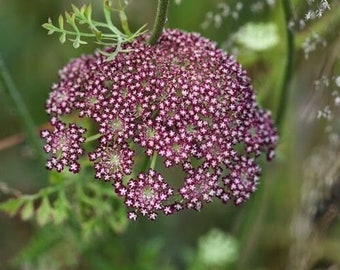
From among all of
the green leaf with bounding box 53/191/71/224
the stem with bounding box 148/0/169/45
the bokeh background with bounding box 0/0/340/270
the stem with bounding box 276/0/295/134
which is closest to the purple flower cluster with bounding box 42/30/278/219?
the stem with bounding box 148/0/169/45

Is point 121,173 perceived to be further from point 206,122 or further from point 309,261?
point 309,261

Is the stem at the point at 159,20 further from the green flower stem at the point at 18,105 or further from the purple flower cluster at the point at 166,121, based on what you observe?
the green flower stem at the point at 18,105

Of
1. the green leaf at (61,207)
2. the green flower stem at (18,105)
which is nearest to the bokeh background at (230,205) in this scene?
the green flower stem at (18,105)

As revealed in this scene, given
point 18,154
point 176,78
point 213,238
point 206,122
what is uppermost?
point 18,154

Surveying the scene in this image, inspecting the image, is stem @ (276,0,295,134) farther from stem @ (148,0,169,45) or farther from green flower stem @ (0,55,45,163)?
green flower stem @ (0,55,45,163)

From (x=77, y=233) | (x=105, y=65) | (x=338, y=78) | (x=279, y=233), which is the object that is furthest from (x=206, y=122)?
(x=279, y=233)

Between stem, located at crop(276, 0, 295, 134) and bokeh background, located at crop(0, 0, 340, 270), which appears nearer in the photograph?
stem, located at crop(276, 0, 295, 134)

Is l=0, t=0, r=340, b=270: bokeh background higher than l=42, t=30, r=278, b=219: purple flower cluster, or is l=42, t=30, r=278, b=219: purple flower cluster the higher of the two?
l=0, t=0, r=340, b=270: bokeh background
